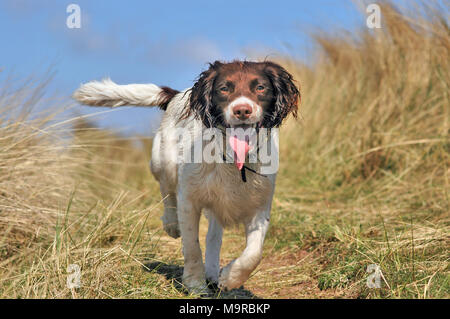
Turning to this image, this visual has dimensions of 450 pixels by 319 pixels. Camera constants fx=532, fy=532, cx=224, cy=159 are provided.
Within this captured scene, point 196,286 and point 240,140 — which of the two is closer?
point 240,140

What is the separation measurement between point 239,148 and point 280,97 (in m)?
0.42

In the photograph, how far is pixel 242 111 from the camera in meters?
2.71

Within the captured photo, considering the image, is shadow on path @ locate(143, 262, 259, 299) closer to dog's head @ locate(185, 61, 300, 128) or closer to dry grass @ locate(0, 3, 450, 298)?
dry grass @ locate(0, 3, 450, 298)

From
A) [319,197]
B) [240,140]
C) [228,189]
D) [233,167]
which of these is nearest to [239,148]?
[240,140]

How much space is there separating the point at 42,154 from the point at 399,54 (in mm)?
4444

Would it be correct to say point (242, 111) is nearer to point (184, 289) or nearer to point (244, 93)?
point (244, 93)

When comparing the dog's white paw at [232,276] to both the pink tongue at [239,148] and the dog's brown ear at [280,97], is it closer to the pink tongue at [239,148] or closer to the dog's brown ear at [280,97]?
the pink tongue at [239,148]

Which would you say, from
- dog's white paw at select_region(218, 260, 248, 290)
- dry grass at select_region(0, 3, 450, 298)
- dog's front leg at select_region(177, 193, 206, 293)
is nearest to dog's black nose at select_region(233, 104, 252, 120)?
dog's front leg at select_region(177, 193, 206, 293)

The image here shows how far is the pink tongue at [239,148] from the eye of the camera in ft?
9.42

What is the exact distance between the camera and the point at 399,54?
21.6ft

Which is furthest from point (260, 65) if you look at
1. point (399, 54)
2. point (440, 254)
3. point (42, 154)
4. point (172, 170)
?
point (399, 54)

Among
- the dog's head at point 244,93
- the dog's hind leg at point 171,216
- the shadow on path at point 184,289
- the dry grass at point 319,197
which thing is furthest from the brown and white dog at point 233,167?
the dog's hind leg at point 171,216

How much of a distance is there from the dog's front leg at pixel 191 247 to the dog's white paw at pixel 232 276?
274 millimetres

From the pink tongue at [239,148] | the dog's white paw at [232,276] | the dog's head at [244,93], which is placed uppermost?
the dog's head at [244,93]
